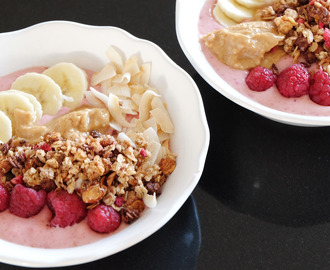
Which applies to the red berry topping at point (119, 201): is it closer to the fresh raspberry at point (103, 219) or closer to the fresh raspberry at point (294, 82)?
the fresh raspberry at point (103, 219)

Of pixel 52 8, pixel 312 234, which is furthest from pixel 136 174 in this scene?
pixel 52 8

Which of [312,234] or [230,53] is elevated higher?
Answer: [230,53]

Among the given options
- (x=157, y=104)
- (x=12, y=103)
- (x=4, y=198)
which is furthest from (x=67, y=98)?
(x=4, y=198)

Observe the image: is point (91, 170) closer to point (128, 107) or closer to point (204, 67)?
point (128, 107)

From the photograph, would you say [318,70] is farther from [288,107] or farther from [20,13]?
[20,13]

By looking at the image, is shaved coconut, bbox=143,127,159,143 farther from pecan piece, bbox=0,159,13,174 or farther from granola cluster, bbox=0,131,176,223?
pecan piece, bbox=0,159,13,174
